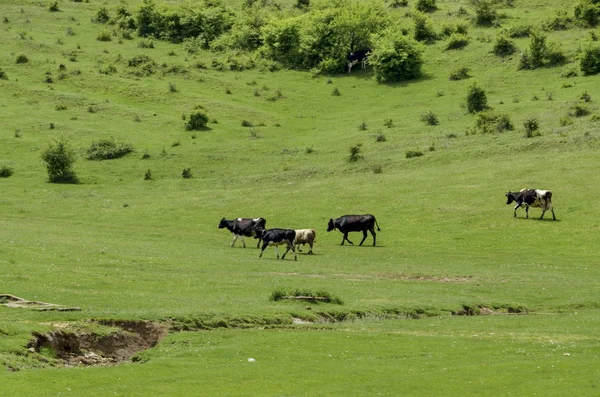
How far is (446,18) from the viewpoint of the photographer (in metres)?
133

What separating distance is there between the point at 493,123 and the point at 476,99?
8221 millimetres

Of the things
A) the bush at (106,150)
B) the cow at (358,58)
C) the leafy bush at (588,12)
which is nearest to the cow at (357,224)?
the bush at (106,150)

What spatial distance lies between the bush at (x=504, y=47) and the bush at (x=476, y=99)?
823 inches

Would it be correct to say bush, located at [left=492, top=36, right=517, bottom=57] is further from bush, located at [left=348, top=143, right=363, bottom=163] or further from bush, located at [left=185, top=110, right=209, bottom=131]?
bush, located at [left=348, top=143, right=363, bottom=163]

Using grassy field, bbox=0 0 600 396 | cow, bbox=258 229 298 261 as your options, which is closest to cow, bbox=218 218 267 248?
grassy field, bbox=0 0 600 396

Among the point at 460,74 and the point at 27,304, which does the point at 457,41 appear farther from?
the point at 27,304

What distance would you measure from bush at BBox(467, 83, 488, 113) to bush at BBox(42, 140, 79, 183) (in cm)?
3651

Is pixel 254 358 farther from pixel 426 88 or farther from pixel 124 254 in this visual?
pixel 426 88

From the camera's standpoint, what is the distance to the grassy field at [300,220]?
89.7 ft

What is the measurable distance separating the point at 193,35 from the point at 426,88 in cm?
3696

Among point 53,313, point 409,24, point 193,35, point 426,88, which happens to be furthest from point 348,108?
point 53,313

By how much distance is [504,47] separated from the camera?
11575cm

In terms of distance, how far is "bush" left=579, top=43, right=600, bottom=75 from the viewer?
101625mm

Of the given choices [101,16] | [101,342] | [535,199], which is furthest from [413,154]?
[101,16]
